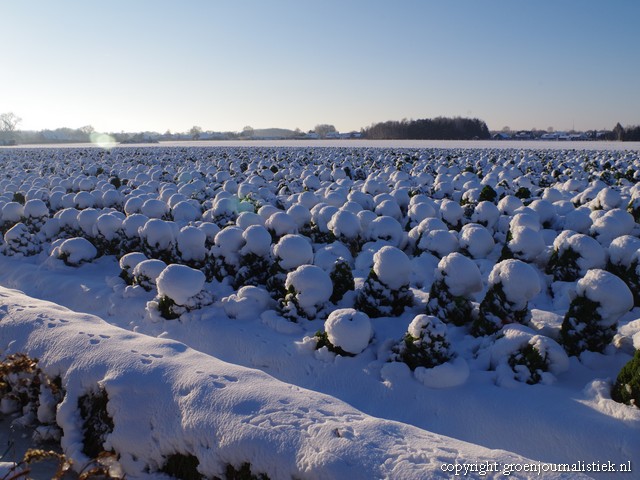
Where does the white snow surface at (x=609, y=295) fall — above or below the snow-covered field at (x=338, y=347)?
above

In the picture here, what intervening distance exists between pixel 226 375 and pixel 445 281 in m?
3.00

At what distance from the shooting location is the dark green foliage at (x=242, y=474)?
10.4 feet

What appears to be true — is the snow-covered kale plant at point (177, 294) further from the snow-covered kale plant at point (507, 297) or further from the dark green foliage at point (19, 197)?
the dark green foliage at point (19, 197)

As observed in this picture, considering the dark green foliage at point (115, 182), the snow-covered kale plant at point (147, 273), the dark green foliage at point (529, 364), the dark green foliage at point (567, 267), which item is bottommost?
the dark green foliage at point (529, 364)

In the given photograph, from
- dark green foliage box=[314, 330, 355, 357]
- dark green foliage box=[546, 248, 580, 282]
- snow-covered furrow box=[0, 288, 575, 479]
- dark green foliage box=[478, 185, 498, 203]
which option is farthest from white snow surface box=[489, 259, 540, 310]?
dark green foliage box=[478, 185, 498, 203]

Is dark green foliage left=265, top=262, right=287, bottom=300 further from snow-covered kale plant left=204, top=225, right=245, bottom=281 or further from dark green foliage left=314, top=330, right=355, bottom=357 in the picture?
dark green foliage left=314, top=330, right=355, bottom=357

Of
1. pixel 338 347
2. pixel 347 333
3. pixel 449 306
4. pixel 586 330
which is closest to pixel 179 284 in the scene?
pixel 338 347

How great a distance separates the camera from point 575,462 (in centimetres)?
357

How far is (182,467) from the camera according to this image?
3.48m

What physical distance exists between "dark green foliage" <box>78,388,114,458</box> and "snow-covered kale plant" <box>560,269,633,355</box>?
445 cm

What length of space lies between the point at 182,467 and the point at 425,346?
2450 mm

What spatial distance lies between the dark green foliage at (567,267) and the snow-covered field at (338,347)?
19 mm

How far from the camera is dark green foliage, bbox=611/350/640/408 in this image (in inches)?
153

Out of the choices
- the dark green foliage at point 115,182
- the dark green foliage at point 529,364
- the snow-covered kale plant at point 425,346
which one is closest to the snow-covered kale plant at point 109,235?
the snow-covered kale plant at point 425,346
